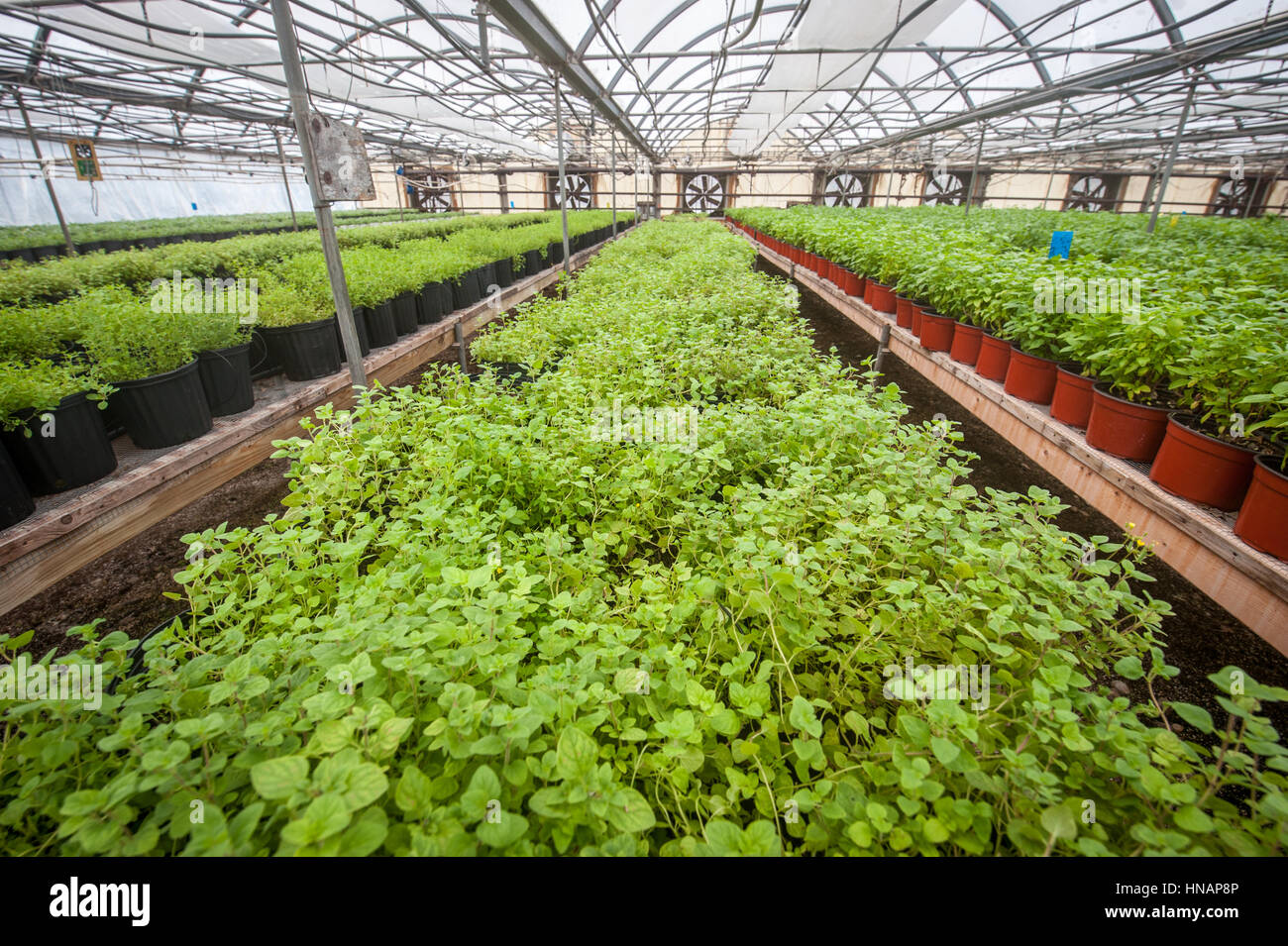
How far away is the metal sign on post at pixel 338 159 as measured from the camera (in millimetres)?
2652

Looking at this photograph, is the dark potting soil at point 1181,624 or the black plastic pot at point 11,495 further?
the dark potting soil at point 1181,624

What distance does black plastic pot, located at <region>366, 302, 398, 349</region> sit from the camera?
15.4 ft

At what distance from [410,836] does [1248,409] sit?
9.30 feet

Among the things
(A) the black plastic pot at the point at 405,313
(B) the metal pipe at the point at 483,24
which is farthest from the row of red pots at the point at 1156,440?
(A) the black plastic pot at the point at 405,313

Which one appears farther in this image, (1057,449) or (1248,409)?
(1057,449)

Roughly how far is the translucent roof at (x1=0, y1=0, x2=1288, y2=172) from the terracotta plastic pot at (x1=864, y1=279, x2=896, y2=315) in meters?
2.97

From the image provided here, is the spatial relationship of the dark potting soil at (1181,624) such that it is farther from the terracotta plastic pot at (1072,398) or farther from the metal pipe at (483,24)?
the metal pipe at (483,24)

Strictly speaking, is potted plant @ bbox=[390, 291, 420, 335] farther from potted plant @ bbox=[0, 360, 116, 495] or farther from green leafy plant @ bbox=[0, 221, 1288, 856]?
green leafy plant @ bbox=[0, 221, 1288, 856]

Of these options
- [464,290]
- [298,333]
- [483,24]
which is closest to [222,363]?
[298,333]

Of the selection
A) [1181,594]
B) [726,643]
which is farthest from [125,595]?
[1181,594]

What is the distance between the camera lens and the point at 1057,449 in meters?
2.61

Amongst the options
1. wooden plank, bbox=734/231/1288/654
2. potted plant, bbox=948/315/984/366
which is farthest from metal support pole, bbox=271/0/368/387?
potted plant, bbox=948/315/984/366

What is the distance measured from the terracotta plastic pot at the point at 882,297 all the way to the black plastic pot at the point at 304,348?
495cm
